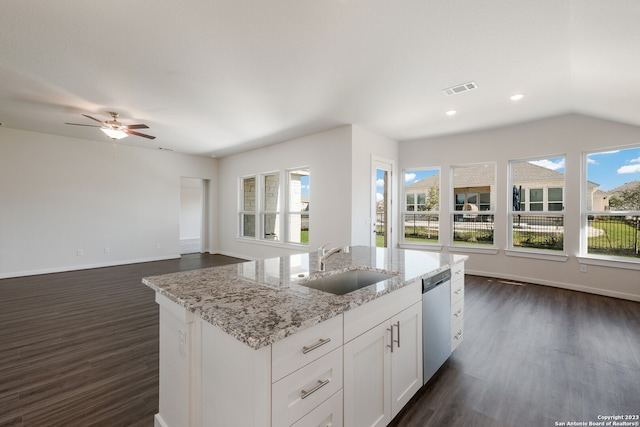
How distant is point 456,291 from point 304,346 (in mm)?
1831

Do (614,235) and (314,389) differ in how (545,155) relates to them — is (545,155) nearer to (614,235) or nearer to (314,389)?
(614,235)

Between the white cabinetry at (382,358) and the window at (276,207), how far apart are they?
4.23 metres

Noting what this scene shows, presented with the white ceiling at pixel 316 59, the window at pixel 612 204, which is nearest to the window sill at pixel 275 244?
the white ceiling at pixel 316 59

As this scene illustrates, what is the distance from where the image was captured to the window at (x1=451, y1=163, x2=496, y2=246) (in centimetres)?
536

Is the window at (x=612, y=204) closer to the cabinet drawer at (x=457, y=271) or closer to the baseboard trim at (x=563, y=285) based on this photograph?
the baseboard trim at (x=563, y=285)

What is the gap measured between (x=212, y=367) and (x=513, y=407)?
196cm

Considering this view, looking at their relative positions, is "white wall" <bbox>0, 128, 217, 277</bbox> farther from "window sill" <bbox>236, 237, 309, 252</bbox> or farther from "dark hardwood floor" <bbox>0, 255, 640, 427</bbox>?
"dark hardwood floor" <bbox>0, 255, 640, 427</bbox>

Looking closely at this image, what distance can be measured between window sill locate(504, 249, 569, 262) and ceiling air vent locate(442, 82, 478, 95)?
3.16 metres

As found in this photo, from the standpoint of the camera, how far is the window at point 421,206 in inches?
235

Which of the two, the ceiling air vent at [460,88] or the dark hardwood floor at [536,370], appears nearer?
the dark hardwood floor at [536,370]

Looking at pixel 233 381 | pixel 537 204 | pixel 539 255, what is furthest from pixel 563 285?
pixel 233 381

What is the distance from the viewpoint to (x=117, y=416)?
1.76m

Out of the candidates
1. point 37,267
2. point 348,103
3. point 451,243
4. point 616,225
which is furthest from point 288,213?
point 616,225

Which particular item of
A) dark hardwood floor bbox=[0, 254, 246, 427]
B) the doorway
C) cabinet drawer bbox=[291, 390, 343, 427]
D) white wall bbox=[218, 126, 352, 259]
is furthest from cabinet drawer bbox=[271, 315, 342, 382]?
the doorway
